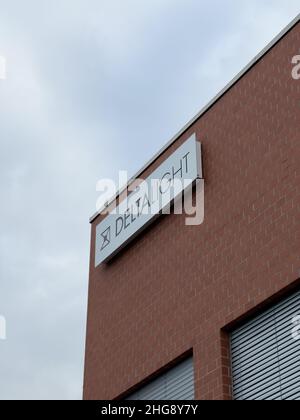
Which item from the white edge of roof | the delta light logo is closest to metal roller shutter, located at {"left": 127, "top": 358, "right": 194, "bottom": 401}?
the white edge of roof

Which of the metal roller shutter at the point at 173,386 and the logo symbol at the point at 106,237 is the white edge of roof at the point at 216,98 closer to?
the logo symbol at the point at 106,237

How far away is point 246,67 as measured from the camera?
1606cm

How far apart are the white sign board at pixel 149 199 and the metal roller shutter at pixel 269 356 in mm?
3303

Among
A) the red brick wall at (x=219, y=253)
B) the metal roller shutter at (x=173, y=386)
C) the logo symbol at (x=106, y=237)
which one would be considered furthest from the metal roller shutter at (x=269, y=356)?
the logo symbol at (x=106, y=237)

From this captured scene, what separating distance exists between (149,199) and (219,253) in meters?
2.83

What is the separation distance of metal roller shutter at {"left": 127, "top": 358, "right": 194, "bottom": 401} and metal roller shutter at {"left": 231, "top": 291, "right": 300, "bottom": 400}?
1073 millimetres

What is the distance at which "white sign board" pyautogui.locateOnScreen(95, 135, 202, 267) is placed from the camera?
16609 mm

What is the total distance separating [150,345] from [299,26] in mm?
5852

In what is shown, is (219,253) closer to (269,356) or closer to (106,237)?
(269,356)

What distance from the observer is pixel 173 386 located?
611 inches

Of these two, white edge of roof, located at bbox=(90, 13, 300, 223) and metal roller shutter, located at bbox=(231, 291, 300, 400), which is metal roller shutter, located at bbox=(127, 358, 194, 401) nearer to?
metal roller shutter, located at bbox=(231, 291, 300, 400)
